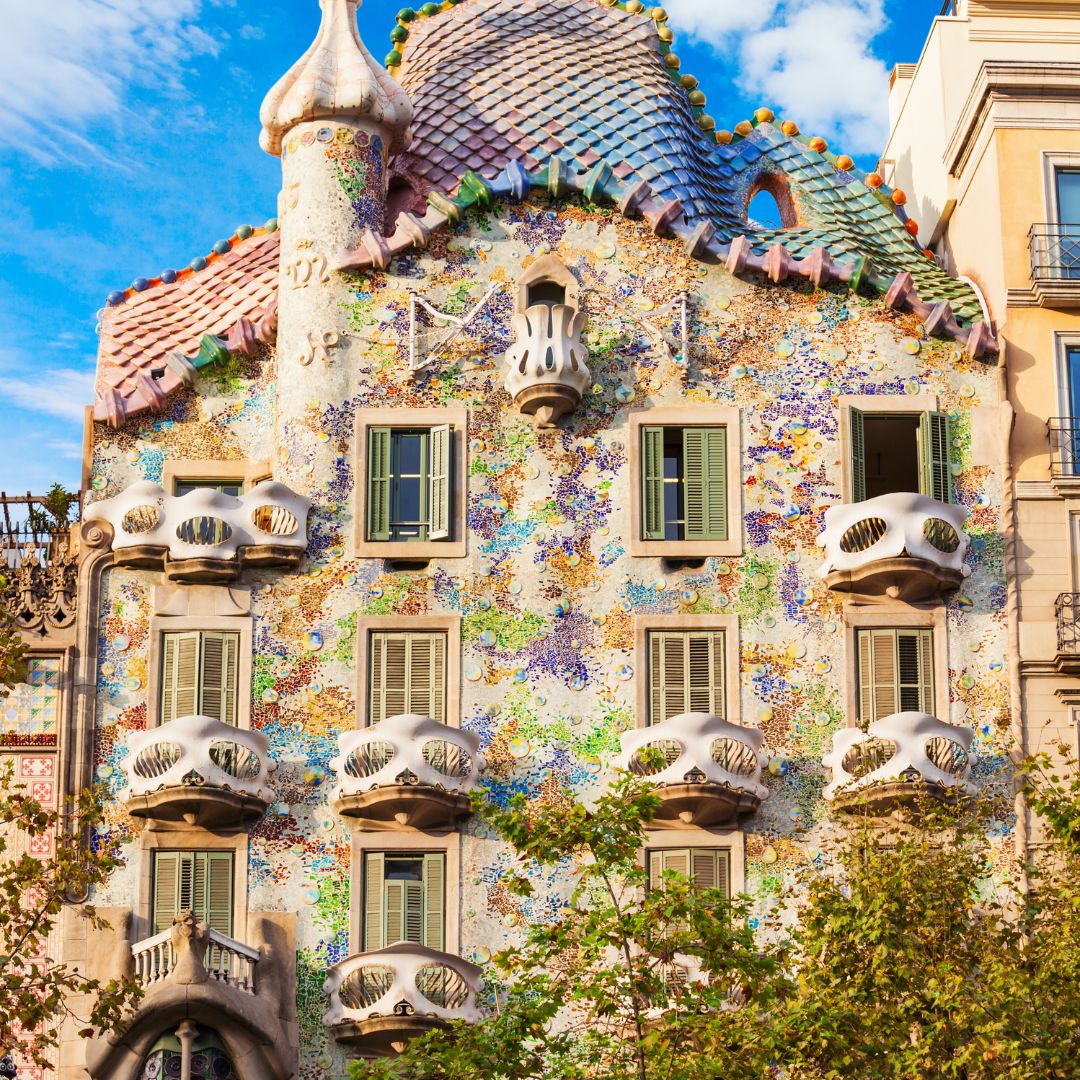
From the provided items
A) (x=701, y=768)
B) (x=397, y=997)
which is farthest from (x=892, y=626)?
(x=397, y=997)

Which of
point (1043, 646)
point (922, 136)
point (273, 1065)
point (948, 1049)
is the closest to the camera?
point (948, 1049)

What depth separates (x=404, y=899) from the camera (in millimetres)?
37781

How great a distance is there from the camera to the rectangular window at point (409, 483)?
39531 millimetres

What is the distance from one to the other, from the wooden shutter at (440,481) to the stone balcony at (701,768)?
12.6ft

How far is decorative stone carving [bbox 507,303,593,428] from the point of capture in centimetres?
3959

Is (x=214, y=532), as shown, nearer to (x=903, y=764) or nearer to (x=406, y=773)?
(x=406, y=773)

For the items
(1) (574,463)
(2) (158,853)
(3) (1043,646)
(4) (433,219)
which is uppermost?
(4) (433,219)

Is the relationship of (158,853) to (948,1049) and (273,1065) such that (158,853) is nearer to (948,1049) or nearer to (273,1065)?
(273,1065)

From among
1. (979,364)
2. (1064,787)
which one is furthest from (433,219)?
(1064,787)

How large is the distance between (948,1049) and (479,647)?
9342 millimetres

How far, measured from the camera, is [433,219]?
134 ft

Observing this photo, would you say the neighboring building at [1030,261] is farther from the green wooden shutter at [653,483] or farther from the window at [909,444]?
the green wooden shutter at [653,483]

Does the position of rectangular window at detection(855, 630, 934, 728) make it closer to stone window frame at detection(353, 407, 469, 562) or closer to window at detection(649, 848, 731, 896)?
window at detection(649, 848, 731, 896)

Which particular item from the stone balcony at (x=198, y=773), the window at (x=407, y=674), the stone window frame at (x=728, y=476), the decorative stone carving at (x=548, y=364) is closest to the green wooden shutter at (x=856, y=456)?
the stone window frame at (x=728, y=476)
